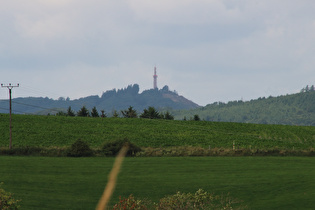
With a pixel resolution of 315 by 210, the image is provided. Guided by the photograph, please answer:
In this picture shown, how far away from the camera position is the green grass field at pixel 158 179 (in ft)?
105

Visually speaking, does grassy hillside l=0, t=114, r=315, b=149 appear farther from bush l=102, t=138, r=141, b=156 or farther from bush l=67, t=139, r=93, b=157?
bush l=67, t=139, r=93, b=157

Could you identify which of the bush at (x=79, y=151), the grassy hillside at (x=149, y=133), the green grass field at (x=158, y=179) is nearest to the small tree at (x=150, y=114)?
the grassy hillside at (x=149, y=133)

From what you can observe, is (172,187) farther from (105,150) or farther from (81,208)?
(105,150)

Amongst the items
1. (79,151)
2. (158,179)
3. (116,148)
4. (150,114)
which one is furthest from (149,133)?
(158,179)

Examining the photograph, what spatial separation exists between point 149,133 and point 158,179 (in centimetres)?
4770

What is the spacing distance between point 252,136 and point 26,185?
61077 mm

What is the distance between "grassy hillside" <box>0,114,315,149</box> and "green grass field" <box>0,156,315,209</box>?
24.9 meters

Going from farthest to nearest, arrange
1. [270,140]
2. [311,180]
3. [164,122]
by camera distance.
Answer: [164,122] → [270,140] → [311,180]

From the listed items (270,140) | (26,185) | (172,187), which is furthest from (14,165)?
(270,140)

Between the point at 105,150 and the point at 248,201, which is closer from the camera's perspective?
the point at 248,201

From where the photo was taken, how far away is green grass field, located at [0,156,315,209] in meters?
32.1

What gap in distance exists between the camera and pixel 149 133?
87.6 meters

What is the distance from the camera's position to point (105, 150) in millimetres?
59062

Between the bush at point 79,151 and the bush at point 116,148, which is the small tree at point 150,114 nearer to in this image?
the bush at point 116,148
